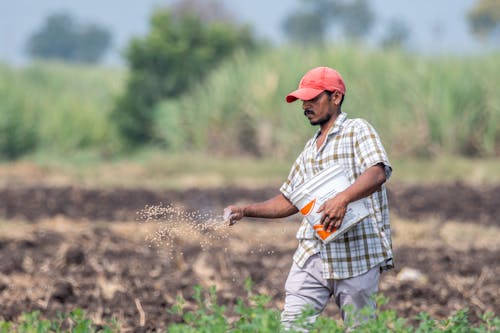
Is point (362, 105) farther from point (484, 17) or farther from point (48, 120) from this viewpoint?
point (484, 17)

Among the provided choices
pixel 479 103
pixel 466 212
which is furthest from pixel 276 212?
pixel 479 103

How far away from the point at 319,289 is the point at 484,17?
63761mm

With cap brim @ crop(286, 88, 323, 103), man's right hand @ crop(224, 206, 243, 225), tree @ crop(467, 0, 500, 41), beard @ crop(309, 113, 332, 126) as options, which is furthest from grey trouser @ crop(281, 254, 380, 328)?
tree @ crop(467, 0, 500, 41)

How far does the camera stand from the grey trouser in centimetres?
446

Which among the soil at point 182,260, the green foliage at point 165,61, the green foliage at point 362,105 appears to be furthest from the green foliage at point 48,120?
the soil at point 182,260

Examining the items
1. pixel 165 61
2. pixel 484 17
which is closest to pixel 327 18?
pixel 484 17

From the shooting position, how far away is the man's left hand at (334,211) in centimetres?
415

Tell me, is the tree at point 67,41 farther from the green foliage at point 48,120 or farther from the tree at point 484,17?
the green foliage at point 48,120

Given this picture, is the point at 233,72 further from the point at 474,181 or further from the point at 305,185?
the point at 305,185

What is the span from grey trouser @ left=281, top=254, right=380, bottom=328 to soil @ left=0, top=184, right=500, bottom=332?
0.47 m

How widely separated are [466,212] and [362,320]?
30.4 feet

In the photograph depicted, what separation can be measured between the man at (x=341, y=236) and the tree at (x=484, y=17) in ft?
178

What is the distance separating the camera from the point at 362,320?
4.22m

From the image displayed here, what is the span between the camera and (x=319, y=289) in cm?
460
